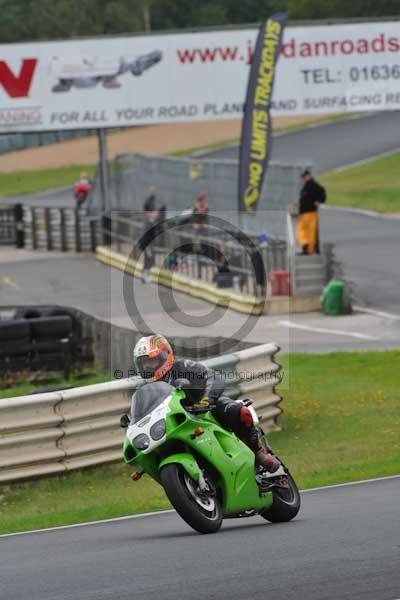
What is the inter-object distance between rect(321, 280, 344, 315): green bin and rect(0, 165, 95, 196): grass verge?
39819 millimetres

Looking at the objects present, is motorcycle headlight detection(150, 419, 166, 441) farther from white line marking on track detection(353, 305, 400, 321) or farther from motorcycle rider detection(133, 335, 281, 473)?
white line marking on track detection(353, 305, 400, 321)

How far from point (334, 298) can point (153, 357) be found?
61.2 ft

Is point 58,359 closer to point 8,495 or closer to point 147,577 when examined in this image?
point 8,495

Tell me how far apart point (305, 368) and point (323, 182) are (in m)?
37.0

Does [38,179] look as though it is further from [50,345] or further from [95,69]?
[50,345]

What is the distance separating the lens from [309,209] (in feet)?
95.8

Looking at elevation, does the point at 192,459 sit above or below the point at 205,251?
above

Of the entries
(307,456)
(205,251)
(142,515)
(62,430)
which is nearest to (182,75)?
(205,251)

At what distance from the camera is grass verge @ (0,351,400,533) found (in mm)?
11828

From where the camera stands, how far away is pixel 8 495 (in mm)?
12641

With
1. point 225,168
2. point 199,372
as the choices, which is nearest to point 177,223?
point 225,168

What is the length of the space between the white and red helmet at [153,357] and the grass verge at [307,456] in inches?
85.4

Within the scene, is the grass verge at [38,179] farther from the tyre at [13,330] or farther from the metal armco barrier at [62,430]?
the metal armco barrier at [62,430]

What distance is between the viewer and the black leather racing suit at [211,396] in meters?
9.28
